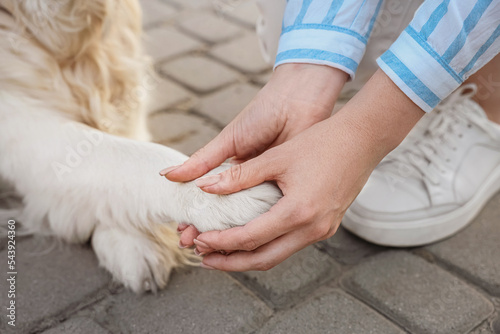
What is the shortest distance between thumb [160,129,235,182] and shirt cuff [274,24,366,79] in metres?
0.22

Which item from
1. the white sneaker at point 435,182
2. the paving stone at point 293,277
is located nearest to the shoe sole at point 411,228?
the white sneaker at point 435,182

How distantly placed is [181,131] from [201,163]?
713 millimetres

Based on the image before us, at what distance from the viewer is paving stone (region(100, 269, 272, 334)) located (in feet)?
3.59

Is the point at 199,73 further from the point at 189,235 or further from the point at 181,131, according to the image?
the point at 189,235

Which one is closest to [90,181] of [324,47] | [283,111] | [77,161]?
[77,161]

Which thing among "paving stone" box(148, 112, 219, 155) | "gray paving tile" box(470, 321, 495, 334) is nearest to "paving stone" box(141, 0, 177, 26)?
"paving stone" box(148, 112, 219, 155)

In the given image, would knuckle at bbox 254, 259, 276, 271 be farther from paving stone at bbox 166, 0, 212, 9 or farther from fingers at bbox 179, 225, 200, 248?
paving stone at bbox 166, 0, 212, 9

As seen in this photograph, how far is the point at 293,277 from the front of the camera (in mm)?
1225

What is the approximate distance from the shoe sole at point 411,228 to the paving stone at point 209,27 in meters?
1.24

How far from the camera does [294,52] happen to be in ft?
3.76

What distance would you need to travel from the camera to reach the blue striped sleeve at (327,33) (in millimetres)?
1129

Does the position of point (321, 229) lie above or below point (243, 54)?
above

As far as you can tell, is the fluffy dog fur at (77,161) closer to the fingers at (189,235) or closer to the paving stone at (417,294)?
the fingers at (189,235)

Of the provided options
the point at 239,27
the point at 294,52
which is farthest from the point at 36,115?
the point at 239,27
